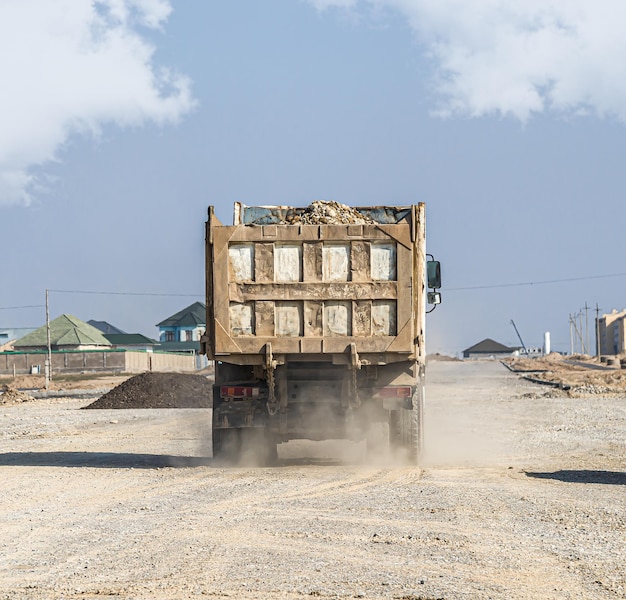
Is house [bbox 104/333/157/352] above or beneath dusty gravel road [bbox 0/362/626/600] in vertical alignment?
above

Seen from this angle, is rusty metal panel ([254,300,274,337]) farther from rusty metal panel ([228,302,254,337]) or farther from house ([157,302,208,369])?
house ([157,302,208,369])

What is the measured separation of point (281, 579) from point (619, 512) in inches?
174

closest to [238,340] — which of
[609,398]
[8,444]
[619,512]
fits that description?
[619,512]

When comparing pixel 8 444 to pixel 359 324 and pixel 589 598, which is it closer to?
A: pixel 359 324

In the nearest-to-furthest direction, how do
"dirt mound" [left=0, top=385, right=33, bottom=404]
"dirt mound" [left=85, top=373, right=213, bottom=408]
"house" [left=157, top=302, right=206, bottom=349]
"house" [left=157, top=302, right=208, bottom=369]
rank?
"dirt mound" [left=85, top=373, right=213, bottom=408] → "dirt mound" [left=0, top=385, right=33, bottom=404] → "house" [left=157, top=302, right=208, bottom=369] → "house" [left=157, top=302, right=206, bottom=349]

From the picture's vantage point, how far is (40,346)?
113438mm

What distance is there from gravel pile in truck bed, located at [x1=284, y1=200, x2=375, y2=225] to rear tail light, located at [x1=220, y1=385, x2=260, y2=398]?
2.45 m

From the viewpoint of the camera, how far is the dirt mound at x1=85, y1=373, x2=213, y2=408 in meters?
37.6

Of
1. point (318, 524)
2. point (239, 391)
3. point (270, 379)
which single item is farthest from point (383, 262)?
point (318, 524)

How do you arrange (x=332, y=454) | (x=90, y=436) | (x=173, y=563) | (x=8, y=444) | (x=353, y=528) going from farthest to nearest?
(x=90, y=436) → (x=8, y=444) → (x=332, y=454) → (x=353, y=528) → (x=173, y=563)

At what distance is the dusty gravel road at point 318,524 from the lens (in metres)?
6.65

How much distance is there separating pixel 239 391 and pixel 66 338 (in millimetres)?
102703

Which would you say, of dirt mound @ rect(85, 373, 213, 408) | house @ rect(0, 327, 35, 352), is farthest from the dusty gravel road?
house @ rect(0, 327, 35, 352)

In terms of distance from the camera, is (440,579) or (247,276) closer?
(440,579)
